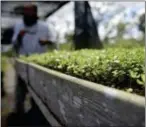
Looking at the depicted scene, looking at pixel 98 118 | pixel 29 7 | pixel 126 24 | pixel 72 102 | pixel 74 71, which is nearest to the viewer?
pixel 98 118

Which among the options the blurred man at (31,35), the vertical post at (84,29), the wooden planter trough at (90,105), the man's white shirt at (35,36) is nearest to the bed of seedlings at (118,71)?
the wooden planter trough at (90,105)

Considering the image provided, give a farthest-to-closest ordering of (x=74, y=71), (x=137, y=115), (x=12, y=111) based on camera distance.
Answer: (x=12, y=111) < (x=74, y=71) < (x=137, y=115)

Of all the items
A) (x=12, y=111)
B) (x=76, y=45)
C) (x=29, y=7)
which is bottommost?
(x=12, y=111)

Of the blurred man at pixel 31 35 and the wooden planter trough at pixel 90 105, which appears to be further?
the blurred man at pixel 31 35

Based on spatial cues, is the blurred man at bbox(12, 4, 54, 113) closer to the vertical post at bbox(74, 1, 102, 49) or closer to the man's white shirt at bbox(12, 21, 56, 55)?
the man's white shirt at bbox(12, 21, 56, 55)

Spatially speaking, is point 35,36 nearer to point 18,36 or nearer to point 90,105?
point 18,36

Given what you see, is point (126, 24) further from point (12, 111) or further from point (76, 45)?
point (12, 111)

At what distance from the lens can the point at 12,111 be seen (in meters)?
6.22

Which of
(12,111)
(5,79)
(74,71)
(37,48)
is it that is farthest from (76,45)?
(74,71)

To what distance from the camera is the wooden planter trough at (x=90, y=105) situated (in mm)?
1628

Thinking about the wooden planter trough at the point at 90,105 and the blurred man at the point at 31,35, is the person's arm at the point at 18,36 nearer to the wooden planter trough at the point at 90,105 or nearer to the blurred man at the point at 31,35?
the blurred man at the point at 31,35

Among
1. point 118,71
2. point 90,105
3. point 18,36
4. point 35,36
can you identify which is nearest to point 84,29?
point 35,36

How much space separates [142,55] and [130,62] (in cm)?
15

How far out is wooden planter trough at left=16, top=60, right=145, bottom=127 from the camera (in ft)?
5.34
